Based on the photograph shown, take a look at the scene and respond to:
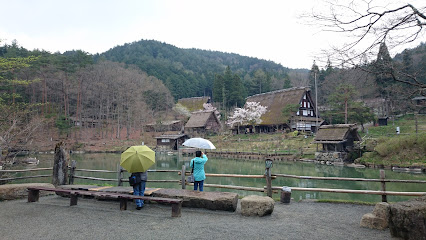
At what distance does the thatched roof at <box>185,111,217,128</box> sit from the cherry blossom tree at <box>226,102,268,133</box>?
3570 millimetres

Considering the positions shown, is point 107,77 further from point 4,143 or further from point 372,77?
point 372,77

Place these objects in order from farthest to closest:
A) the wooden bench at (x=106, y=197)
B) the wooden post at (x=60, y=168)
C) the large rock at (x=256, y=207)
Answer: the wooden post at (x=60, y=168) < the large rock at (x=256, y=207) < the wooden bench at (x=106, y=197)

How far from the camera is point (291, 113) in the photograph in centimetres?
3148

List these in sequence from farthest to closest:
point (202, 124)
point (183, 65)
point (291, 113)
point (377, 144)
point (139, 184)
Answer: point (183, 65) → point (202, 124) → point (291, 113) → point (377, 144) → point (139, 184)

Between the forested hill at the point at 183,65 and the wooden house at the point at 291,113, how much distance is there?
16.4 meters

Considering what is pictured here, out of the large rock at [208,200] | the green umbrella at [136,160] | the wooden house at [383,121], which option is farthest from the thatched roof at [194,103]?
the green umbrella at [136,160]

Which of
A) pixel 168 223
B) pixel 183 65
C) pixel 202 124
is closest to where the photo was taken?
pixel 168 223

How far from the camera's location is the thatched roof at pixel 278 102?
33125 mm

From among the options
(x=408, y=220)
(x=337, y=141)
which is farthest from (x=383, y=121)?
(x=408, y=220)

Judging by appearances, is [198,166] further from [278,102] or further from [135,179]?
[278,102]

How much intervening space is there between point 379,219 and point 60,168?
7975mm

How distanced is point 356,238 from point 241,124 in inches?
1298

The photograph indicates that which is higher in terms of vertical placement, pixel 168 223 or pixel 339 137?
pixel 339 137

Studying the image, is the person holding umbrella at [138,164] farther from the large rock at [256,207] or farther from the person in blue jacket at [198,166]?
the large rock at [256,207]
